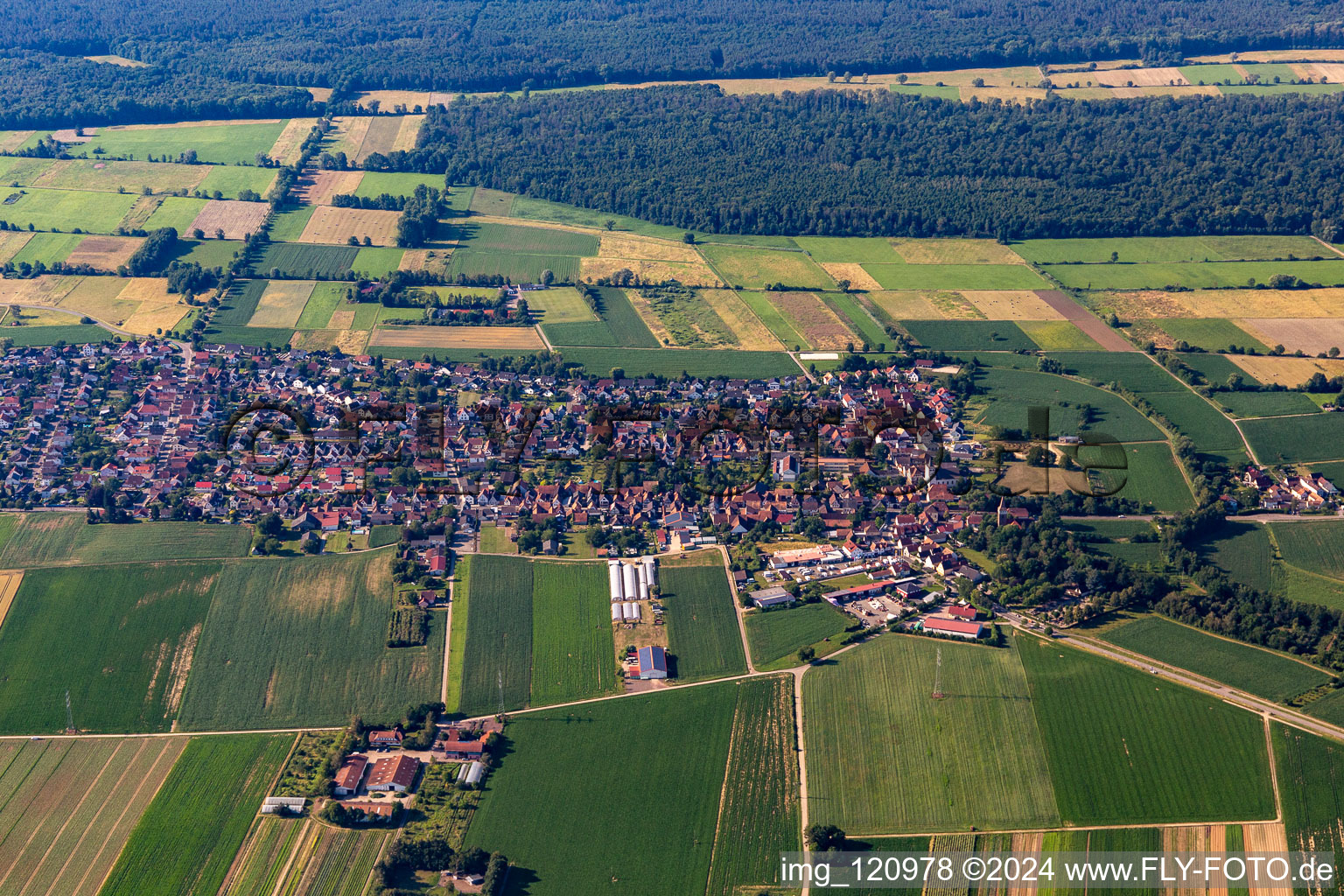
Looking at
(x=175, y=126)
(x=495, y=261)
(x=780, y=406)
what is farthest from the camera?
(x=175, y=126)

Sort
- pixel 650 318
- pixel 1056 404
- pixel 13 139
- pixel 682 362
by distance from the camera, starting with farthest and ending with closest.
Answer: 1. pixel 13 139
2. pixel 650 318
3. pixel 682 362
4. pixel 1056 404

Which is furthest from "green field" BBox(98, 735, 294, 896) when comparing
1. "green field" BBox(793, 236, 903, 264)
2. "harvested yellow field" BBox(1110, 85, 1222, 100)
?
"harvested yellow field" BBox(1110, 85, 1222, 100)

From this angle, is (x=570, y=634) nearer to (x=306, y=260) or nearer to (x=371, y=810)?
(x=371, y=810)

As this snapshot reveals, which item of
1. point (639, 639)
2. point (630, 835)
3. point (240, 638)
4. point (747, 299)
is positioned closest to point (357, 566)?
point (240, 638)

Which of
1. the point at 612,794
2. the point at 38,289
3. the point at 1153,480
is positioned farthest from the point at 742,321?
the point at 38,289

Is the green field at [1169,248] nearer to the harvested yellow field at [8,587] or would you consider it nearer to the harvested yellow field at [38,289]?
the harvested yellow field at [38,289]

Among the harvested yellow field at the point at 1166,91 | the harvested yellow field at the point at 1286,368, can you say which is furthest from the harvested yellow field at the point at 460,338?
the harvested yellow field at the point at 1166,91

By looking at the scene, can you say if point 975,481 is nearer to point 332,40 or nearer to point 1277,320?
point 1277,320
